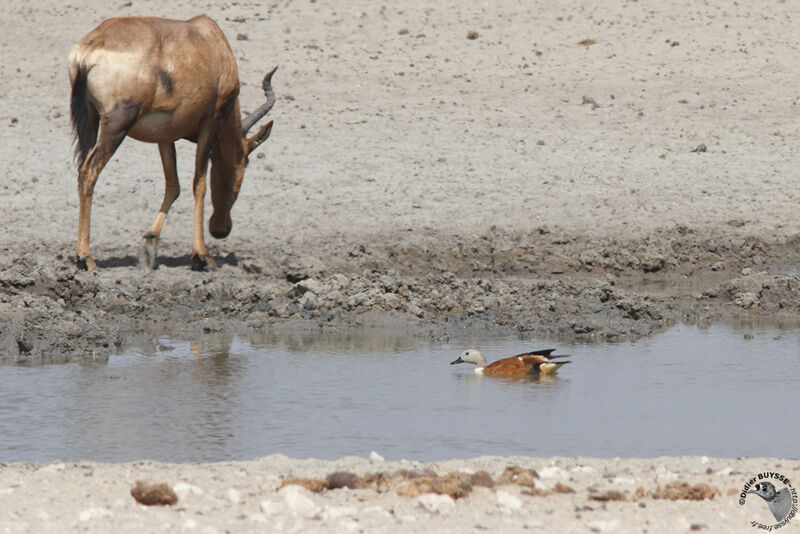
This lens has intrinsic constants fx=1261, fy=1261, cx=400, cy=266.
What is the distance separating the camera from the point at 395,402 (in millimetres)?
7340

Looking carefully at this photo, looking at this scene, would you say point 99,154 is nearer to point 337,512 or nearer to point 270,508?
point 270,508

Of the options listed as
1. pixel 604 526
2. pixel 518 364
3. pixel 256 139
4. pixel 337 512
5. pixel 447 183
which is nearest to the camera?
pixel 604 526

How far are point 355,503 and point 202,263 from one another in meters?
6.15

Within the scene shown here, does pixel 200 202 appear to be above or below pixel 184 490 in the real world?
above

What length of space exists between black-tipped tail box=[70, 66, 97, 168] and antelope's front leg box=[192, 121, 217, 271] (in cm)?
102

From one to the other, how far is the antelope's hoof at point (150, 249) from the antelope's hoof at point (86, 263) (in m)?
0.44

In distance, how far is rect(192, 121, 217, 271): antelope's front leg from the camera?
1095 cm

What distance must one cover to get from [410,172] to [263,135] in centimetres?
262

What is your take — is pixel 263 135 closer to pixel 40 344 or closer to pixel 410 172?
pixel 410 172

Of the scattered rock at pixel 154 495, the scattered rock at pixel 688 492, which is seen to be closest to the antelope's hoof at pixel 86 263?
the scattered rock at pixel 154 495

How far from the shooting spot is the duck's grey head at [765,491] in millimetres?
4988

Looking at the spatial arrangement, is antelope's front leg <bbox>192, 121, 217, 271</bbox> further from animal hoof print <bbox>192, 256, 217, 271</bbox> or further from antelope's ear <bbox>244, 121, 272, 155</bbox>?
antelope's ear <bbox>244, 121, 272, 155</bbox>

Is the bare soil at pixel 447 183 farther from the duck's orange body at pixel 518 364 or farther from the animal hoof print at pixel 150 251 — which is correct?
the duck's orange body at pixel 518 364

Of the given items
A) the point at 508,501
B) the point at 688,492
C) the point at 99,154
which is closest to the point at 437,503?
the point at 508,501
